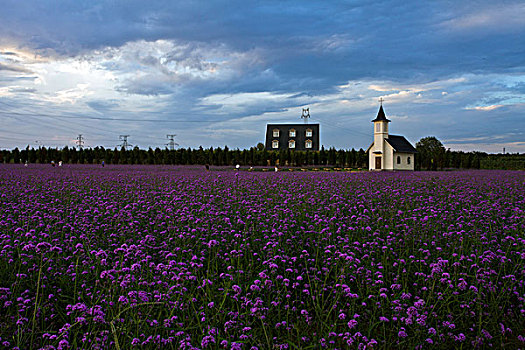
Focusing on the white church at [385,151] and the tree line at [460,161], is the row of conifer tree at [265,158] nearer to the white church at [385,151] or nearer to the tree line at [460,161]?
the tree line at [460,161]

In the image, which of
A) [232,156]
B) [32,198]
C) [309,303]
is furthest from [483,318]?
[232,156]

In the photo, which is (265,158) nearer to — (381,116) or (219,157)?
(219,157)

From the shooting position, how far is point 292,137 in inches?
2254

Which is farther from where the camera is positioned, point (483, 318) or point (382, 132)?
point (382, 132)

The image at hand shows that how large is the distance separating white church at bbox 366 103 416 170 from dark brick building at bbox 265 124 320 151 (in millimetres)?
14857

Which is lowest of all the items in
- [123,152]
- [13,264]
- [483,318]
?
[483,318]

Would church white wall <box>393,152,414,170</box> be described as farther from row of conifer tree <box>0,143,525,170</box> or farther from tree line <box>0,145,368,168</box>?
tree line <box>0,145,368,168</box>

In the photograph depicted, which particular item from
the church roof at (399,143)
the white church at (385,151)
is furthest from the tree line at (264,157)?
the white church at (385,151)

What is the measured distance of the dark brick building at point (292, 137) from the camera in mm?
56094

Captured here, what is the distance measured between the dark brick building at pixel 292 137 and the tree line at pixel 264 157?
5.46 m

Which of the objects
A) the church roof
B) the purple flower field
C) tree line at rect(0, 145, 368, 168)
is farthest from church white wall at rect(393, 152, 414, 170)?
the purple flower field

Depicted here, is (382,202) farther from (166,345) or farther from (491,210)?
(166,345)

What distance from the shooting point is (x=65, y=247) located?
4.99 m

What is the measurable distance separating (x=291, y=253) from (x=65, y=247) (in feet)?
10.0
